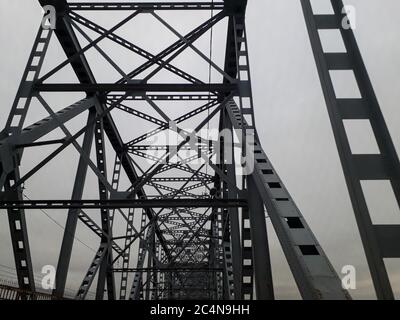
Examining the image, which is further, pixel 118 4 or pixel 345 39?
pixel 118 4

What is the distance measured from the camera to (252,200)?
848cm

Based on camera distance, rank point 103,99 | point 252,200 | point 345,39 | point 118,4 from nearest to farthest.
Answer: point 345,39, point 252,200, point 118,4, point 103,99

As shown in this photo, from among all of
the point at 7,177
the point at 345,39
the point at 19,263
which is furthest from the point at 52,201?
the point at 345,39

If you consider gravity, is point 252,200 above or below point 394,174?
above

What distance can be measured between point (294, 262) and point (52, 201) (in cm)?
705
